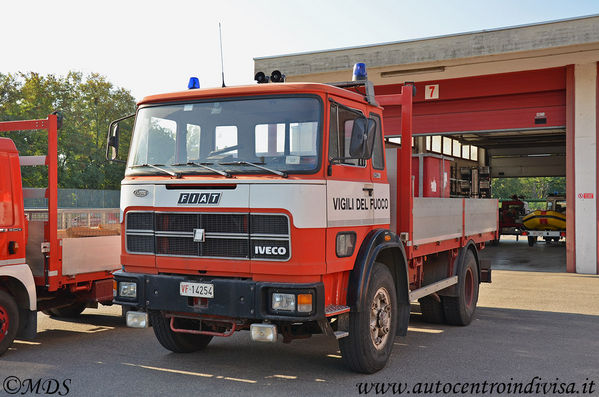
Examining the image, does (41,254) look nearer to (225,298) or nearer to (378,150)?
(225,298)

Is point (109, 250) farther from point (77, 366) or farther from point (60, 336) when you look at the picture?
point (77, 366)

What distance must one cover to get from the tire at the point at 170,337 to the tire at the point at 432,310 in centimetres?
340

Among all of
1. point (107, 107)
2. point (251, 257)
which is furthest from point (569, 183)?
point (107, 107)

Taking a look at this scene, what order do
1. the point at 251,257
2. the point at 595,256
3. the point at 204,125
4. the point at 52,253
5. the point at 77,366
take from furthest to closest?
the point at 595,256 → the point at 52,253 → the point at 77,366 → the point at 204,125 → the point at 251,257

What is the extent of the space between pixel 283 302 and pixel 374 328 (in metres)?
1.22

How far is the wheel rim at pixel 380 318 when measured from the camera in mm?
6004

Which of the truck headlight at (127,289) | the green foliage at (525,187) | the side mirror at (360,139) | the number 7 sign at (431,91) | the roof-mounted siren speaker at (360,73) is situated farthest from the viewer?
the green foliage at (525,187)

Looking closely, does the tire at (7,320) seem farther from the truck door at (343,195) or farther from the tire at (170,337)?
the truck door at (343,195)

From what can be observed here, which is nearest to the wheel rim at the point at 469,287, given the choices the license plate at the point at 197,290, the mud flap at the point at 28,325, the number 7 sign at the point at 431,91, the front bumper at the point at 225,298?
the front bumper at the point at 225,298

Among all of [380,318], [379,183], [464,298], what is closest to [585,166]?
[464,298]

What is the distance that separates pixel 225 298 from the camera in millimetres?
5395

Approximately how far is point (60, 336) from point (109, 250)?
1.21 meters

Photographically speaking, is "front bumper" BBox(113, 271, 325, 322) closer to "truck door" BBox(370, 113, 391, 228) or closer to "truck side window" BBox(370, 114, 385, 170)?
"truck door" BBox(370, 113, 391, 228)

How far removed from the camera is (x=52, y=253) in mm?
7254
